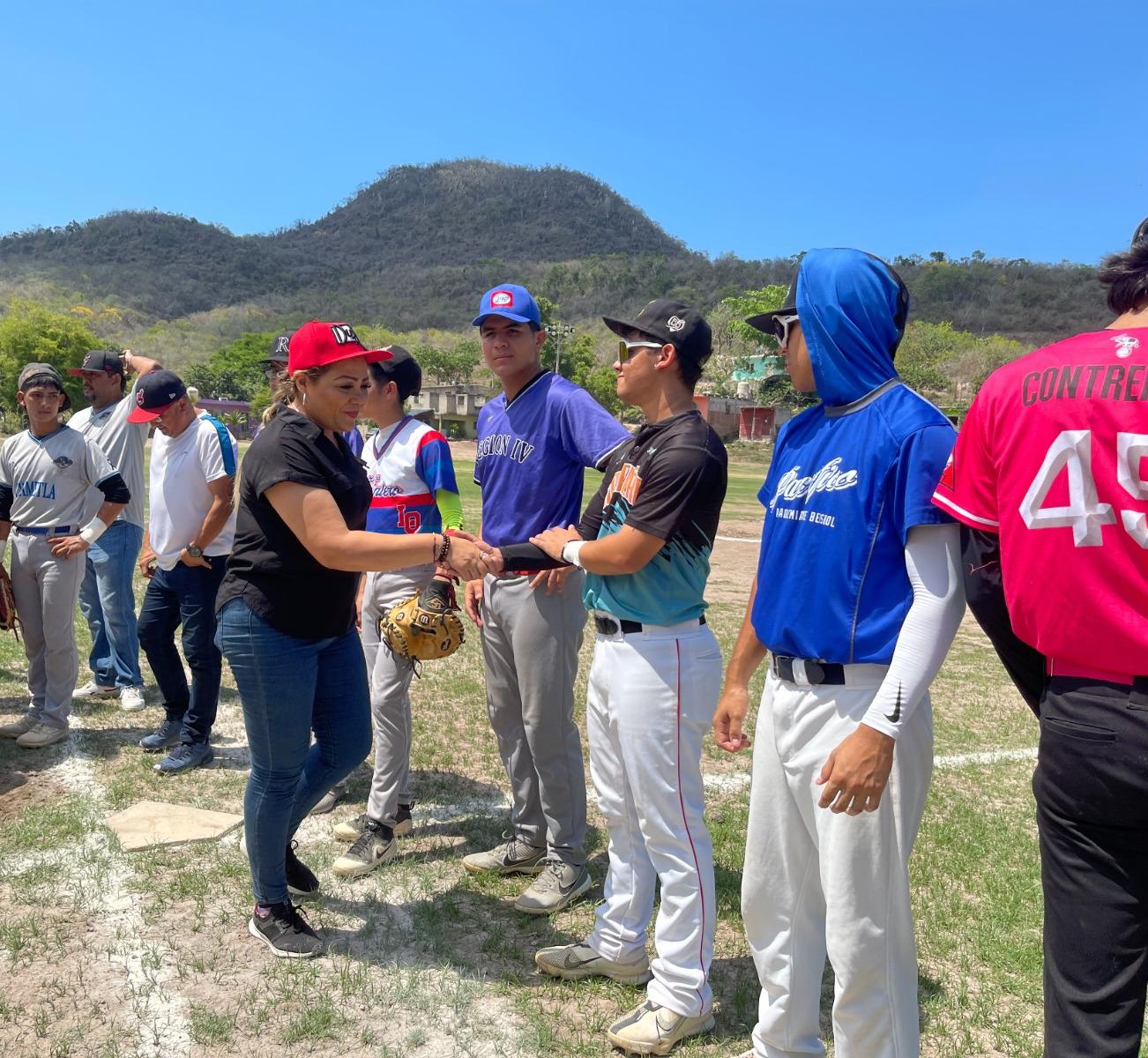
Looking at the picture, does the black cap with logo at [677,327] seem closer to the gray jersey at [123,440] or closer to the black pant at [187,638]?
the black pant at [187,638]

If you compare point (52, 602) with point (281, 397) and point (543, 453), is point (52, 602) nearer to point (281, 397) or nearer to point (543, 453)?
point (281, 397)

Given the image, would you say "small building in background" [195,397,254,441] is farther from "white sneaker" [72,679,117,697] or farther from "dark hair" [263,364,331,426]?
"dark hair" [263,364,331,426]

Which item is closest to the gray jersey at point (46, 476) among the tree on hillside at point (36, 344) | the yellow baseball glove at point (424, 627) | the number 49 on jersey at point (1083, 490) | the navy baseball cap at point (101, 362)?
the navy baseball cap at point (101, 362)

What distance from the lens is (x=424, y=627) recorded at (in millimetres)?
3932

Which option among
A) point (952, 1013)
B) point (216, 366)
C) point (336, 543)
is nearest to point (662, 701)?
point (336, 543)

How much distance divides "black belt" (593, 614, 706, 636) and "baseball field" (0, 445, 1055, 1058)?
4.31 feet

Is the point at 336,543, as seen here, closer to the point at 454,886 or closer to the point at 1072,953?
the point at 454,886

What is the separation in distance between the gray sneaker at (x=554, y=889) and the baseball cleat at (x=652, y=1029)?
32.9 inches

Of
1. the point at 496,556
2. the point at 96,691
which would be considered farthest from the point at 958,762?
the point at 96,691

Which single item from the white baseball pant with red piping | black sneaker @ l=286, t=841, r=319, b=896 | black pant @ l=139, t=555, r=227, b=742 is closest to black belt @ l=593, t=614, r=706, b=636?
the white baseball pant with red piping

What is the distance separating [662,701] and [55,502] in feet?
15.0

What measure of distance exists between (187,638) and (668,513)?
12.3 ft

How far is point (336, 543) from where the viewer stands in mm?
3154

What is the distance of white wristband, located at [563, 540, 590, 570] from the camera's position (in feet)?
10.1
